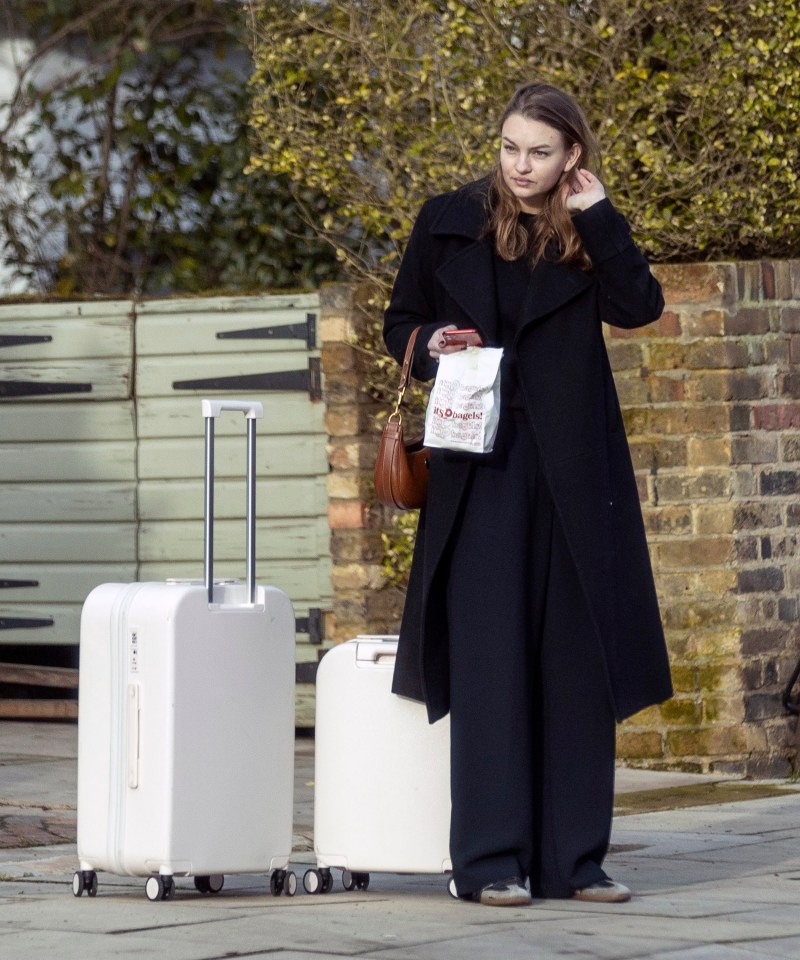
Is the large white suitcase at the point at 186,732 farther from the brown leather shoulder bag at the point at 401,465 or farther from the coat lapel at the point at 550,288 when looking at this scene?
the coat lapel at the point at 550,288

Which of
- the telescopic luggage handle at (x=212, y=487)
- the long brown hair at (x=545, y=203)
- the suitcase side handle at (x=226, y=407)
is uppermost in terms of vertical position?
the long brown hair at (x=545, y=203)

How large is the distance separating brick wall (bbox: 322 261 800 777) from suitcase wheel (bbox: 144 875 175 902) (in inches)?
111

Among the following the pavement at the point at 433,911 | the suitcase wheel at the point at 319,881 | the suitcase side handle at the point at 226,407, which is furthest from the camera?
the suitcase wheel at the point at 319,881

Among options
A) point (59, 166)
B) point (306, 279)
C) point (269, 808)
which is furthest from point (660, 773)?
point (59, 166)

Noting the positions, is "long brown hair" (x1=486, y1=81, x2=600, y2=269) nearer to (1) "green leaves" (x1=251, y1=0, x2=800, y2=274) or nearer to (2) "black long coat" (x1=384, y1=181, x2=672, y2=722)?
(2) "black long coat" (x1=384, y1=181, x2=672, y2=722)

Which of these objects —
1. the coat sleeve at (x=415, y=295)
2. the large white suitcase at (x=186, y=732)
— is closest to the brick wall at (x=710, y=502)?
the coat sleeve at (x=415, y=295)

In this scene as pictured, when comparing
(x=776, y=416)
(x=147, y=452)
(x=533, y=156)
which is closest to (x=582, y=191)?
(x=533, y=156)

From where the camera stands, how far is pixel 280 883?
406 cm

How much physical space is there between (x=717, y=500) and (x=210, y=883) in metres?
2.87

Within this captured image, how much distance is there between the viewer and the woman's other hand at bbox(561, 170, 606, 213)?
381 centimetres

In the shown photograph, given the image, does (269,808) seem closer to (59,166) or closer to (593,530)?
(593,530)

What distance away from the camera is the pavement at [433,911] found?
125 inches

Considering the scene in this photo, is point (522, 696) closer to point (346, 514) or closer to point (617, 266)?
point (617, 266)

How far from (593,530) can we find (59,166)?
271 inches
